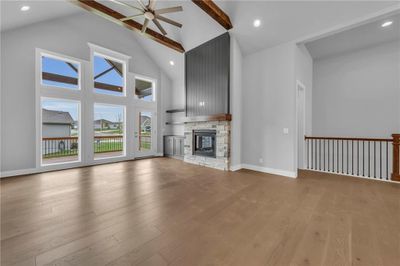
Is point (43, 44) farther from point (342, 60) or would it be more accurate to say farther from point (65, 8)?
point (342, 60)

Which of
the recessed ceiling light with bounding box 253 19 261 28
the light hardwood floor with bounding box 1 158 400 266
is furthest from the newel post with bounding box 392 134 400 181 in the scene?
the recessed ceiling light with bounding box 253 19 261 28

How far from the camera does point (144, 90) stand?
7.51 metres

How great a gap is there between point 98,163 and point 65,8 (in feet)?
14.6

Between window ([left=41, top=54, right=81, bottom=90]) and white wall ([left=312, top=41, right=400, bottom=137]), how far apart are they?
316 inches

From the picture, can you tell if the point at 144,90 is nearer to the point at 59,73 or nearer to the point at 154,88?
the point at 154,88

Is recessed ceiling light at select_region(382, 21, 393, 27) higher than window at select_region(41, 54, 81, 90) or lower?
higher

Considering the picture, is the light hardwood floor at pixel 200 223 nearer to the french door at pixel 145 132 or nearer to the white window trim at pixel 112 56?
the french door at pixel 145 132

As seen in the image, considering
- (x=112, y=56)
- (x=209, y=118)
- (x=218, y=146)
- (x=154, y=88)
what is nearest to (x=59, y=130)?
(x=112, y=56)

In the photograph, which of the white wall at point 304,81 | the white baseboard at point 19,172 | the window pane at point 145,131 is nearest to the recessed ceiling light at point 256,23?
the white wall at point 304,81

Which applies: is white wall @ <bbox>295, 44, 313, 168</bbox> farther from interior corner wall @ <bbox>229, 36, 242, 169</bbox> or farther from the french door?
the french door

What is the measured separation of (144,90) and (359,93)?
25.1ft

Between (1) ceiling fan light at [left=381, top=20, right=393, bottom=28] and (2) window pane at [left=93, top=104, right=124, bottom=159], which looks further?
(2) window pane at [left=93, top=104, right=124, bottom=159]

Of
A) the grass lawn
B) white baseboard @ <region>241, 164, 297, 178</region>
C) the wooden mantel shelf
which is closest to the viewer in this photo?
white baseboard @ <region>241, 164, 297, 178</region>

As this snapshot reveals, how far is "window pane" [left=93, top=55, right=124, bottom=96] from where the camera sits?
601 centimetres
